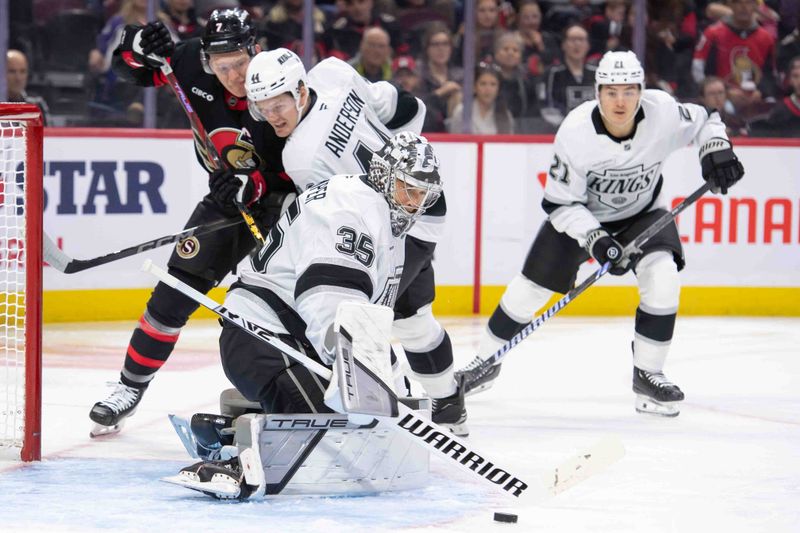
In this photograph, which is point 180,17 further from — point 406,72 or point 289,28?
point 406,72

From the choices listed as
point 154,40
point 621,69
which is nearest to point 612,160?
point 621,69

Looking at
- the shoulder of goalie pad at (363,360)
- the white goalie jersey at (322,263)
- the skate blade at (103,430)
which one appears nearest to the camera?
the shoulder of goalie pad at (363,360)

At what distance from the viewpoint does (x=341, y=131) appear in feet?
11.0

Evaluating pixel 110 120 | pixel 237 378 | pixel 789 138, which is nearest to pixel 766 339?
pixel 789 138

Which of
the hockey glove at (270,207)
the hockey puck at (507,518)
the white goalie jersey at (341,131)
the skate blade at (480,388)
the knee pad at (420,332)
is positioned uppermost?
the white goalie jersey at (341,131)

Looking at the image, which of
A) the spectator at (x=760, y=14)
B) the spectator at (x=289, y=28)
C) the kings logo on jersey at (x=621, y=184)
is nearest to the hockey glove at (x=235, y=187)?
the kings logo on jersey at (x=621, y=184)

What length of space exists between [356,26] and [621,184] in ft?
7.92

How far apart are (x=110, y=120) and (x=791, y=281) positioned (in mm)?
3108

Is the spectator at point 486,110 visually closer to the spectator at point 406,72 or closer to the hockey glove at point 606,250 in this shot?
the spectator at point 406,72

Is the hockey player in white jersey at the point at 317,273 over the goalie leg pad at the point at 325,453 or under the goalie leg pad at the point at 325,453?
over

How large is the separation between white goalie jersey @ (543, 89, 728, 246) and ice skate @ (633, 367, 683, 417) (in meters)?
0.46

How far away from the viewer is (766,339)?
18.2ft

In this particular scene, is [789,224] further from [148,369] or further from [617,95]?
[148,369]

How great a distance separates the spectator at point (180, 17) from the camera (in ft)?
19.6
